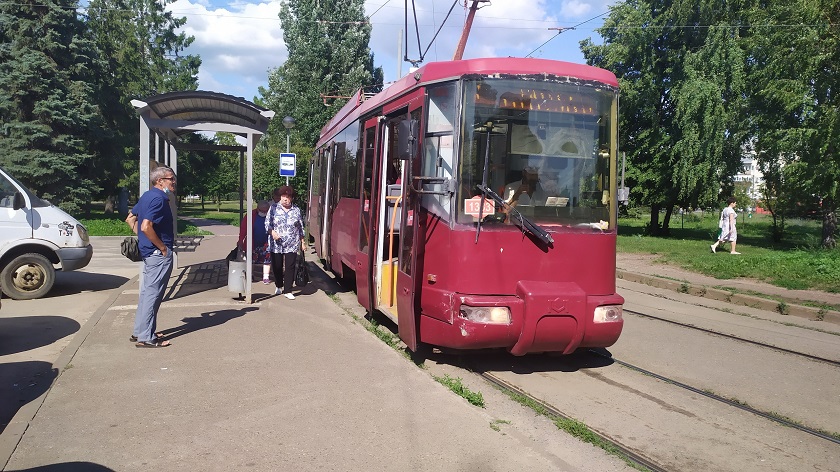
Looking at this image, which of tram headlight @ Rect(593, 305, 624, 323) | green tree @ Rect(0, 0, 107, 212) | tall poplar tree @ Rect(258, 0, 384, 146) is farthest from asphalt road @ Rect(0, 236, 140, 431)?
tall poplar tree @ Rect(258, 0, 384, 146)

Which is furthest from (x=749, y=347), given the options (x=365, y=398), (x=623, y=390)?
(x=365, y=398)

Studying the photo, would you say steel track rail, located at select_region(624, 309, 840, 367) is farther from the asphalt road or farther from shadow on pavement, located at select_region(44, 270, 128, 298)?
shadow on pavement, located at select_region(44, 270, 128, 298)

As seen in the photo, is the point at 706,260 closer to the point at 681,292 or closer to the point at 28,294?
the point at 681,292

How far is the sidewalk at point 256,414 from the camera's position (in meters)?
4.54

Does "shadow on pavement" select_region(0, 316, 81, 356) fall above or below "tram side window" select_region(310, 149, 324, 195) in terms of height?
below

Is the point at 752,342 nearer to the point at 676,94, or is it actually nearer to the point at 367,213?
the point at 367,213

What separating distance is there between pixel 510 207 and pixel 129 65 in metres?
43.6

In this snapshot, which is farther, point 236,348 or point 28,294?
point 28,294

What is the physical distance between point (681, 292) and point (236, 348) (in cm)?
1050

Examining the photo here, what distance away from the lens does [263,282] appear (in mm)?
13062

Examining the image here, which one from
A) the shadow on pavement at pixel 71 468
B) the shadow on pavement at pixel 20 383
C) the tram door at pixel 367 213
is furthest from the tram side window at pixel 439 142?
the shadow on pavement at pixel 20 383

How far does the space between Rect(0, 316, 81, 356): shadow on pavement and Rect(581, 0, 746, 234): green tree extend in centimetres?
2686

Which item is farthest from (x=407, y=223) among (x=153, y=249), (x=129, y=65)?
(x=129, y=65)

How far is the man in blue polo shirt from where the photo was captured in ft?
23.6
